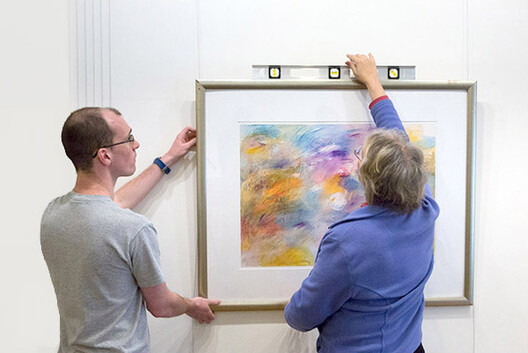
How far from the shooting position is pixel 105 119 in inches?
39.3

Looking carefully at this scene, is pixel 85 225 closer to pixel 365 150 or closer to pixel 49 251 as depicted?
pixel 49 251

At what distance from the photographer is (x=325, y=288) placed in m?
0.93

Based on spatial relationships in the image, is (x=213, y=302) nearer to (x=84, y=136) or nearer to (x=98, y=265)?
(x=98, y=265)

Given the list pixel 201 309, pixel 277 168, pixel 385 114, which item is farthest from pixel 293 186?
pixel 201 309

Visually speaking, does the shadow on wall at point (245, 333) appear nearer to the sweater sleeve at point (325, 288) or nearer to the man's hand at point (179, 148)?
the sweater sleeve at point (325, 288)

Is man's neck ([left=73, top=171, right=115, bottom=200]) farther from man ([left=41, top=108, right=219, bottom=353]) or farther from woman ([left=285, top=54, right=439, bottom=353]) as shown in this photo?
woman ([left=285, top=54, right=439, bottom=353])

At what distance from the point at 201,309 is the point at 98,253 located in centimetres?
43

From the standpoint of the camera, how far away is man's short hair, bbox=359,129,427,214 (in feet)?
3.08

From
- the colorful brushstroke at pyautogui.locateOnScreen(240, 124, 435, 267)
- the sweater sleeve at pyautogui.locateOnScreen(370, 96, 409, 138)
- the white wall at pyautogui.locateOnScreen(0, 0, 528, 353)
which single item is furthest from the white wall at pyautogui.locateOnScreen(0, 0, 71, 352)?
the sweater sleeve at pyautogui.locateOnScreen(370, 96, 409, 138)

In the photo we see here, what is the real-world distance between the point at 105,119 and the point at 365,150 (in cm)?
68

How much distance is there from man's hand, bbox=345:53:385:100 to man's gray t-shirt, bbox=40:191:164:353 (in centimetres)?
82

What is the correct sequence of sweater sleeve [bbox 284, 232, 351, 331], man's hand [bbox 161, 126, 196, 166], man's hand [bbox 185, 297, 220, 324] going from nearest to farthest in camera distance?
1. sweater sleeve [bbox 284, 232, 351, 331]
2. man's hand [bbox 185, 297, 220, 324]
3. man's hand [bbox 161, 126, 196, 166]

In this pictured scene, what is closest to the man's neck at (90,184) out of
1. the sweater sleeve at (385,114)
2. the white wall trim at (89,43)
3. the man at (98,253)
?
the man at (98,253)

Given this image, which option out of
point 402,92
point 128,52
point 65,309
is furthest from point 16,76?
point 402,92
